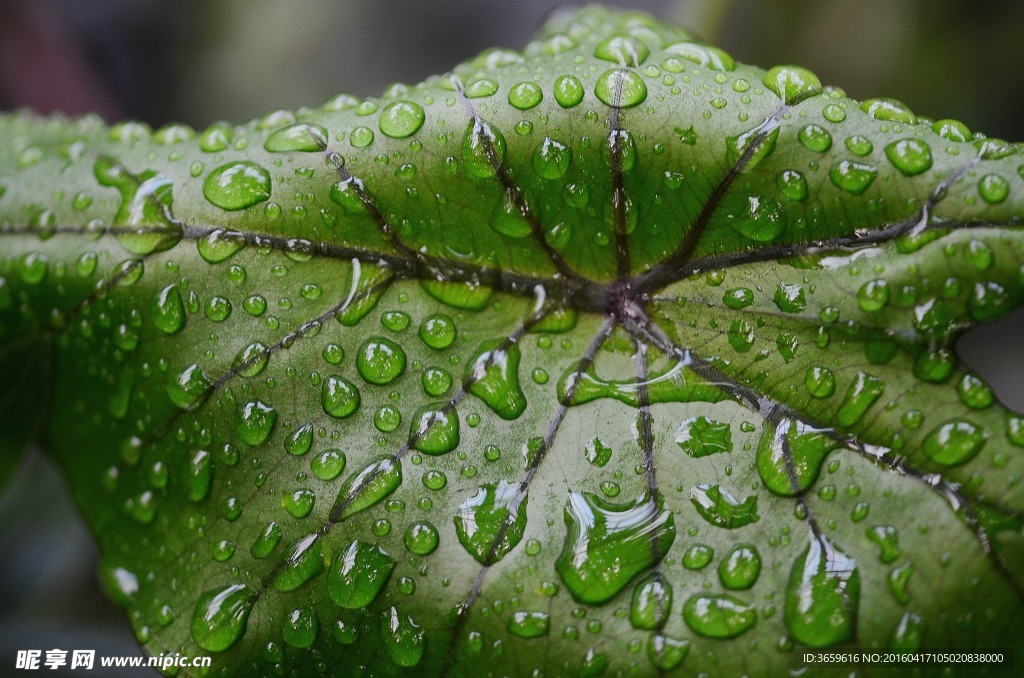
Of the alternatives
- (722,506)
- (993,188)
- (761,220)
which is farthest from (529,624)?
(993,188)

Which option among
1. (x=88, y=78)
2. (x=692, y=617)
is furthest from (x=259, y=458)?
(x=88, y=78)

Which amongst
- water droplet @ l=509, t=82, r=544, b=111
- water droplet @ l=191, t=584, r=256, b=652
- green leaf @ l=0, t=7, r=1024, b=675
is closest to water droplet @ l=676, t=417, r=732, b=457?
green leaf @ l=0, t=7, r=1024, b=675

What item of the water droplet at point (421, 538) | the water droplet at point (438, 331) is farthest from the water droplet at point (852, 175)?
the water droplet at point (421, 538)

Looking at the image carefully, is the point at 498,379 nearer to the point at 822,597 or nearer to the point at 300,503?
the point at 300,503

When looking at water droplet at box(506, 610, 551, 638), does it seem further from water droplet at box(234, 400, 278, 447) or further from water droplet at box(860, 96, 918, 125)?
water droplet at box(860, 96, 918, 125)

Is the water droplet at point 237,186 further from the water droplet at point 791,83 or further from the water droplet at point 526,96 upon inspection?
the water droplet at point 791,83
